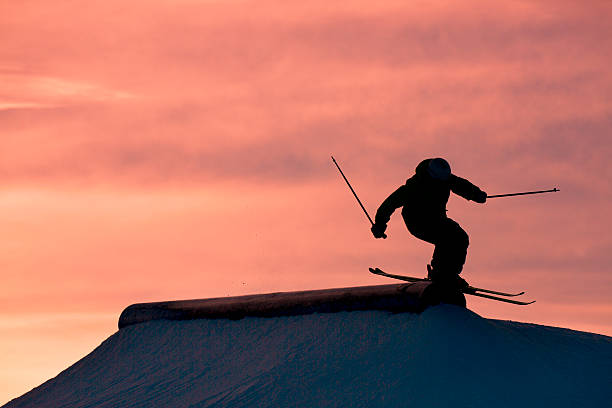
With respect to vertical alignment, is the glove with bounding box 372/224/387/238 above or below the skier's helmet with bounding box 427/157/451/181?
below

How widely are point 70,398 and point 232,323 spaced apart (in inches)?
95.4

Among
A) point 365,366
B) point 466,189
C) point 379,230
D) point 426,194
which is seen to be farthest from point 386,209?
point 365,366

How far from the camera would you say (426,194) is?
11195 millimetres

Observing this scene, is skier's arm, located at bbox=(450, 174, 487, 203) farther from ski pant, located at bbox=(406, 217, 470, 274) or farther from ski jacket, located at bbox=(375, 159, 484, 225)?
ski pant, located at bbox=(406, 217, 470, 274)

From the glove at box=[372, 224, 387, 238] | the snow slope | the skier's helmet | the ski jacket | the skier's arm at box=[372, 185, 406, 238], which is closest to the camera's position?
the snow slope

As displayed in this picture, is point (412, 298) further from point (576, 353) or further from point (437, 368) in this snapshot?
point (576, 353)

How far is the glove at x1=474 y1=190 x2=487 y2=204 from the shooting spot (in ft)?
37.6

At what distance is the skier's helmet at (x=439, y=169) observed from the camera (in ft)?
36.4

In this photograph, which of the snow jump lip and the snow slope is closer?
the snow slope

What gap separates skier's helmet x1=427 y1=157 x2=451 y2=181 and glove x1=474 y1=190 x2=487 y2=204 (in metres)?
0.54

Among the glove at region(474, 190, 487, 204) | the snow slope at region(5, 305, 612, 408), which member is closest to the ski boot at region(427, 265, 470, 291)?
the snow slope at region(5, 305, 612, 408)

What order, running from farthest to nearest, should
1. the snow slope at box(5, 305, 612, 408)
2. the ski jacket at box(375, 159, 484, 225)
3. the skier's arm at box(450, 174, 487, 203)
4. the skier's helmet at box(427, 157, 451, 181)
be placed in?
1. the skier's arm at box(450, 174, 487, 203)
2. the ski jacket at box(375, 159, 484, 225)
3. the skier's helmet at box(427, 157, 451, 181)
4. the snow slope at box(5, 305, 612, 408)

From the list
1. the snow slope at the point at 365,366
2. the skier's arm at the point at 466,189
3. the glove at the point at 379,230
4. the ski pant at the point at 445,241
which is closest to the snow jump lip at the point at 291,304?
the snow slope at the point at 365,366

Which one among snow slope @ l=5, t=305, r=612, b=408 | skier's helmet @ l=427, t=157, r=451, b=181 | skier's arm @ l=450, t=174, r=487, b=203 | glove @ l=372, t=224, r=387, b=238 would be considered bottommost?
snow slope @ l=5, t=305, r=612, b=408
